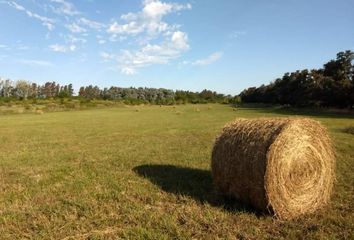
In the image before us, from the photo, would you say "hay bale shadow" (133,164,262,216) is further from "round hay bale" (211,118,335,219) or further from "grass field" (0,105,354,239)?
"round hay bale" (211,118,335,219)

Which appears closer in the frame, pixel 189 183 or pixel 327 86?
pixel 189 183

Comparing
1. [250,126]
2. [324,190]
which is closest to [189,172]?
[250,126]

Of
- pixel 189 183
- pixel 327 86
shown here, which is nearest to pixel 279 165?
pixel 189 183

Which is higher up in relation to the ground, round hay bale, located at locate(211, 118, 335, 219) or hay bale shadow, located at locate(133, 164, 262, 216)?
round hay bale, located at locate(211, 118, 335, 219)

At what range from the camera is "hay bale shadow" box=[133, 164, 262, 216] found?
325 inches

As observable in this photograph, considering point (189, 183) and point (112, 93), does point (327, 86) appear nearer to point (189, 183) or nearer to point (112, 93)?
point (189, 183)

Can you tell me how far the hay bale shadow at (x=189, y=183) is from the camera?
8.26 meters

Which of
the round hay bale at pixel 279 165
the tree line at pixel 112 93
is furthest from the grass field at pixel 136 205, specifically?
the tree line at pixel 112 93

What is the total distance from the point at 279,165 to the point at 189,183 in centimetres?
308

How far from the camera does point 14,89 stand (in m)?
169

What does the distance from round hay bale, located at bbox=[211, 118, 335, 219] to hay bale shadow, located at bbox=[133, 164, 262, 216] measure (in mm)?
259

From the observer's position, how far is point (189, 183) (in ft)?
33.1

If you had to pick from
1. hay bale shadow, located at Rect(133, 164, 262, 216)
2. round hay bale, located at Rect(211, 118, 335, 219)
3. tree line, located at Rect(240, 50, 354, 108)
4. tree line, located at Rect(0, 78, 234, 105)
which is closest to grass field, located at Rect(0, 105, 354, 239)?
hay bale shadow, located at Rect(133, 164, 262, 216)

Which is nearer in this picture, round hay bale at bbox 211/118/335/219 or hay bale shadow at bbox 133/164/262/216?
round hay bale at bbox 211/118/335/219
